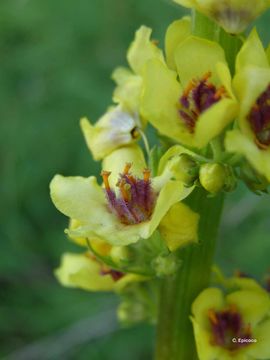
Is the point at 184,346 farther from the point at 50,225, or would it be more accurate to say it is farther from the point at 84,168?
the point at 50,225

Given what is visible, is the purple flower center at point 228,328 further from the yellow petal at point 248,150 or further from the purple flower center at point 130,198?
the yellow petal at point 248,150

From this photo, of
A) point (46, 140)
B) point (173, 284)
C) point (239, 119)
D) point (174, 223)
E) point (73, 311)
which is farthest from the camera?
point (46, 140)

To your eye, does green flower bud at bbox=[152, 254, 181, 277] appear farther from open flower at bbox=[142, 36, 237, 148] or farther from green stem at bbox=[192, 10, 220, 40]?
green stem at bbox=[192, 10, 220, 40]

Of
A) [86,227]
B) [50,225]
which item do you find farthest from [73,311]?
[86,227]

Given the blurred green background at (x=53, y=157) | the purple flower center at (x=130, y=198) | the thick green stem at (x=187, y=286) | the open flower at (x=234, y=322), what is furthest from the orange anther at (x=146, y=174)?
the blurred green background at (x=53, y=157)

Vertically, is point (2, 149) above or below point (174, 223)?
below

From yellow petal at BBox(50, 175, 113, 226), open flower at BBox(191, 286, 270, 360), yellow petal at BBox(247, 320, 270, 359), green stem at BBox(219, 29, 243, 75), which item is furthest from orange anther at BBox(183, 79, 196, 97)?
yellow petal at BBox(247, 320, 270, 359)

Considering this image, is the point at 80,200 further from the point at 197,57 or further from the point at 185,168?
the point at 197,57

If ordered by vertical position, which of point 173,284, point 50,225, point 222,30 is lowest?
point 50,225
